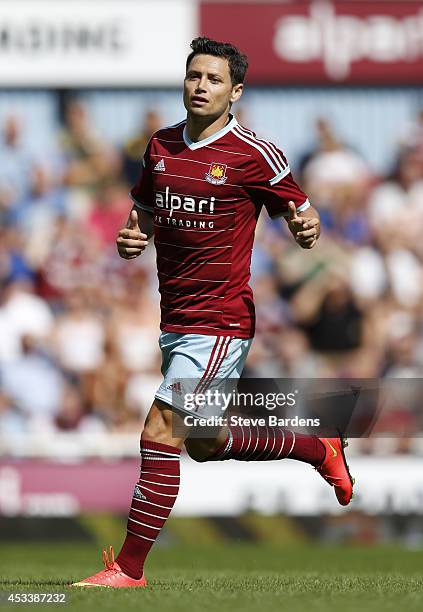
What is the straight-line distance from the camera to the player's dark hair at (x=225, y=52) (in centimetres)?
654

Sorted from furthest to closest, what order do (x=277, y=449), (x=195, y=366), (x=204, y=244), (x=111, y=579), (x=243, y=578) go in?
(x=243, y=578)
(x=277, y=449)
(x=204, y=244)
(x=195, y=366)
(x=111, y=579)

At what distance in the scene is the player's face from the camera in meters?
6.47

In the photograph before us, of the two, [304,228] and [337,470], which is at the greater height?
[304,228]

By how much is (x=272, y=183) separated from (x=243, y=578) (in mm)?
2052

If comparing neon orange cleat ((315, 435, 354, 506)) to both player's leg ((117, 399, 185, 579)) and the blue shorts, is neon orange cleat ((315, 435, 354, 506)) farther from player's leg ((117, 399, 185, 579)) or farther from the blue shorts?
player's leg ((117, 399, 185, 579))

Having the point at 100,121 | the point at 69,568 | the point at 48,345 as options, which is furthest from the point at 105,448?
the point at 100,121

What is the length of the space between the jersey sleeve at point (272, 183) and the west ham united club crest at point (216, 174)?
13 cm

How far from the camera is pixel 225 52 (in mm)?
6555

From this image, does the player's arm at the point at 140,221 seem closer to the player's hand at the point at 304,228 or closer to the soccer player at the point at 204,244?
the soccer player at the point at 204,244

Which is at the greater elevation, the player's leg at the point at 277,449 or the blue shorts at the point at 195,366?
the blue shorts at the point at 195,366

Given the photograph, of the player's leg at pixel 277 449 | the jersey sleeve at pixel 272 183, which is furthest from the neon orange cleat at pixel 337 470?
the jersey sleeve at pixel 272 183

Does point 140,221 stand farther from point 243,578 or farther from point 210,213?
point 243,578

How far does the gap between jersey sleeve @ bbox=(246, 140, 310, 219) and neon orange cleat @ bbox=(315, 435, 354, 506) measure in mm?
1218

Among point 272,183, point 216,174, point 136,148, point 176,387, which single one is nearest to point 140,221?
point 216,174
